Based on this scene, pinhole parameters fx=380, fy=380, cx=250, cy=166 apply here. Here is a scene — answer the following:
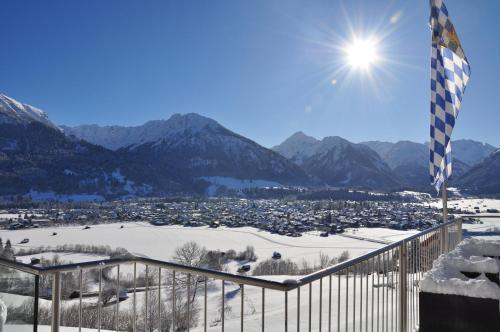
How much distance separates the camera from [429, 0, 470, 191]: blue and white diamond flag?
210 inches

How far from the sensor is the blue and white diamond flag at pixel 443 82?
532 centimetres

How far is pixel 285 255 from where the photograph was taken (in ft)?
162

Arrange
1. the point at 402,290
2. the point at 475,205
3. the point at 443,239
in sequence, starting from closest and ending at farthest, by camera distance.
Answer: the point at 402,290 → the point at 443,239 → the point at 475,205

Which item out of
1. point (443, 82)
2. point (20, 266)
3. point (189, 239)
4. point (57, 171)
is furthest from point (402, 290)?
point (57, 171)

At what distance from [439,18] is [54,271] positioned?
19.4ft

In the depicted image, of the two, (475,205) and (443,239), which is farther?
(475,205)

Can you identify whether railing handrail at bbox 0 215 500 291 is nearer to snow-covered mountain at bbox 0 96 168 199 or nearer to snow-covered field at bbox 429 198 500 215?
snow-covered field at bbox 429 198 500 215

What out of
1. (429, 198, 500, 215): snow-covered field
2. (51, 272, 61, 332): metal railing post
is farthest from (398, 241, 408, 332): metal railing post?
(429, 198, 500, 215): snow-covered field

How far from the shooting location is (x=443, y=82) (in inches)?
211

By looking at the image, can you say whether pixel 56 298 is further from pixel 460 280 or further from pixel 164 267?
pixel 460 280

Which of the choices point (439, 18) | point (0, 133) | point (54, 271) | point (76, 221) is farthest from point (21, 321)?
point (0, 133)

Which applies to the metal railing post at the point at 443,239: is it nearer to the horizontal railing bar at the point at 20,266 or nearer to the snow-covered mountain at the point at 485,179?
the horizontal railing bar at the point at 20,266

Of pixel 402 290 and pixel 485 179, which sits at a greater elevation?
pixel 485 179

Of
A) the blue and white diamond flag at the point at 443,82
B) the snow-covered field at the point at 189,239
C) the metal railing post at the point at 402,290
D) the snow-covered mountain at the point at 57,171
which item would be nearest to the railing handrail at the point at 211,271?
the metal railing post at the point at 402,290
